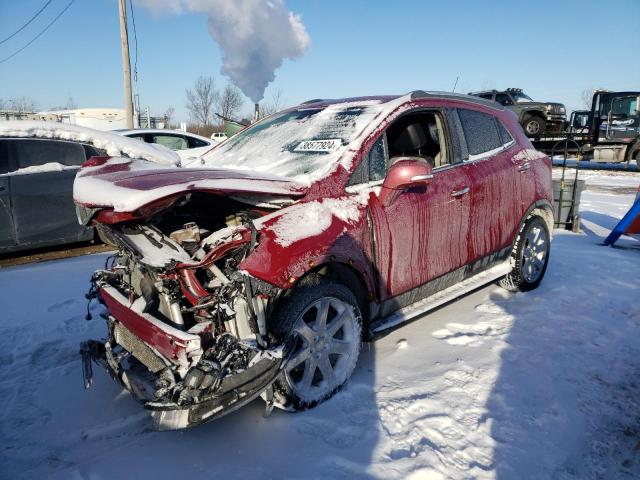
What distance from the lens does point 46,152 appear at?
6.03 metres

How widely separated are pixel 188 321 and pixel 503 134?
132 inches

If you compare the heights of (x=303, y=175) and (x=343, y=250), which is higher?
(x=303, y=175)

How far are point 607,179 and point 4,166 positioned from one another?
17.0 metres

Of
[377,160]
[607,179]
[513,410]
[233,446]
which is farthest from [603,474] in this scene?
[607,179]

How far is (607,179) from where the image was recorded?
51.2 feet

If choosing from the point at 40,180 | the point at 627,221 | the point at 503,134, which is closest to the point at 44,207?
the point at 40,180

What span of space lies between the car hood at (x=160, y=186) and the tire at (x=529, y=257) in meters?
2.75

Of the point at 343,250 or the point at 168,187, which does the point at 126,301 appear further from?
the point at 343,250

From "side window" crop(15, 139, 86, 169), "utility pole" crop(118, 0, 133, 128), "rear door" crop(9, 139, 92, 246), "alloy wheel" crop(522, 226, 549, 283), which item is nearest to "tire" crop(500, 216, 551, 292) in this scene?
"alloy wheel" crop(522, 226, 549, 283)

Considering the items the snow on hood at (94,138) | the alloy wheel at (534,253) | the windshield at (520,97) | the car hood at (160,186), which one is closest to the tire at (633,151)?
the windshield at (520,97)

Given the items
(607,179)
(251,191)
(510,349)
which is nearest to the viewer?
(251,191)

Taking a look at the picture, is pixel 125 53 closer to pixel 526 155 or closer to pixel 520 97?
pixel 526 155

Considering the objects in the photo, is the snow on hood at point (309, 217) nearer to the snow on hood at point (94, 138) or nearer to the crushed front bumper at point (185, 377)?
the crushed front bumper at point (185, 377)

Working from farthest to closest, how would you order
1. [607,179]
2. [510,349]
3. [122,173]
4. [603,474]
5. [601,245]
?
1. [607,179]
2. [601,245]
3. [510,349]
4. [122,173]
5. [603,474]
